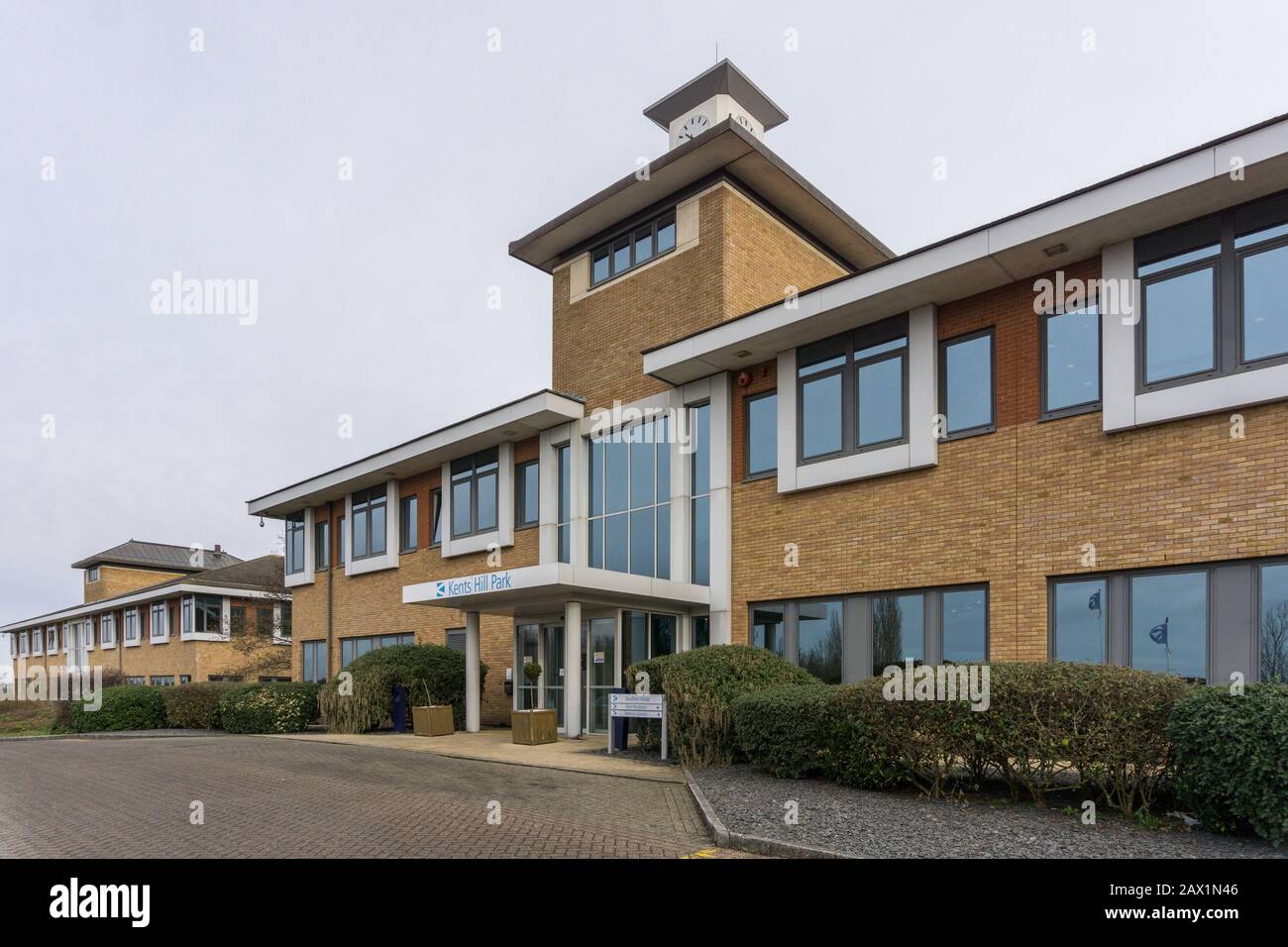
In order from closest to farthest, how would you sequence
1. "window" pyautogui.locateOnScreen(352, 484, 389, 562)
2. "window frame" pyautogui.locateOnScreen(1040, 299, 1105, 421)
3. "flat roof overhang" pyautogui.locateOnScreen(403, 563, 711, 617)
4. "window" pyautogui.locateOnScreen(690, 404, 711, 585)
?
"window frame" pyautogui.locateOnScreen(1040, 299, 1105, 421)
"flat roof overhang" pyautogui.locateOnScreen(403, 563, 711, 617)
"window" pyautogui.locateOnScreen(690, 404, 711, 585)
"window" pyautogui.locateOnScreen(352, 484, 389, 562)

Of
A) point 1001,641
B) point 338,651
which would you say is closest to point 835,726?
point 1001,641

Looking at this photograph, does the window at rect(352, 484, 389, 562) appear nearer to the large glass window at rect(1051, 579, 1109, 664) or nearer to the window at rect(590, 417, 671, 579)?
the window at rect(590, 417, 671, 579)

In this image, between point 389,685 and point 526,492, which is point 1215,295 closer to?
point 526,492

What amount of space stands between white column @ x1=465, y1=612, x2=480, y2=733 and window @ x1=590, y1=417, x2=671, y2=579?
2751 mm

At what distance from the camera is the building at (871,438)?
455 inches

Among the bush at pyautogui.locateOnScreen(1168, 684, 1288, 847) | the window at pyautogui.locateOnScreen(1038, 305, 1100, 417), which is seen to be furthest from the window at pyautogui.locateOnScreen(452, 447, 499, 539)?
the bush at pyautogui.locateOnScreen(1168, 684, 1288, 847)

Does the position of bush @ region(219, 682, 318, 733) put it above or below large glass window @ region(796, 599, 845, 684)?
below

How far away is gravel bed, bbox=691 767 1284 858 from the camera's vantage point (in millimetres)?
7469

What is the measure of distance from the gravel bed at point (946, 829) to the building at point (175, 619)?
34.8m

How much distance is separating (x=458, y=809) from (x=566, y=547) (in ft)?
36.4

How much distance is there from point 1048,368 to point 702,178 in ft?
27.6

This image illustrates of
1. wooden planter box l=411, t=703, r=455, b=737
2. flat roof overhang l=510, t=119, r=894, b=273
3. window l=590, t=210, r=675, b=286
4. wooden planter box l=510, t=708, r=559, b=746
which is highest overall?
flat roof overhang l=510, t=119, r=894, b=273

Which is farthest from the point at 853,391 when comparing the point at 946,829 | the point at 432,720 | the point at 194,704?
the point at 194,704

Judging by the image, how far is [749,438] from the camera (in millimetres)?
17500
